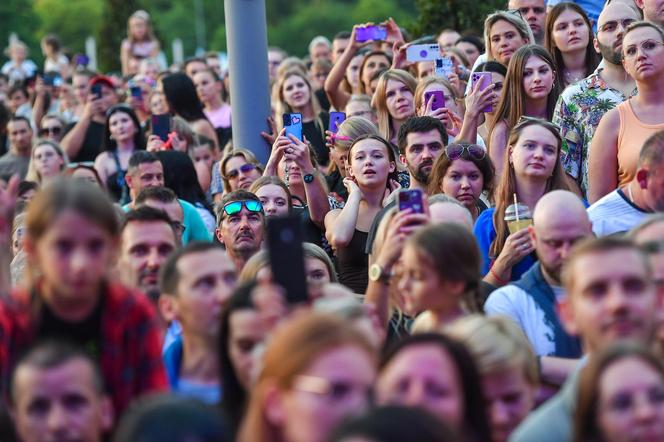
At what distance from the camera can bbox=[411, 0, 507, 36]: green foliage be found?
13.6 metres

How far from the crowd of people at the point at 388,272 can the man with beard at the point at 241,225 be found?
0.05ft

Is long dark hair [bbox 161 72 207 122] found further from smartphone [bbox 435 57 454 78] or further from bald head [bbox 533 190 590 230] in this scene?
bald head [bbox 533 190 590 230]

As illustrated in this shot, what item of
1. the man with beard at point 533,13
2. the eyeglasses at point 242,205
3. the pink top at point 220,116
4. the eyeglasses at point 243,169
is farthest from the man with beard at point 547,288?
the pink top at point 220,116

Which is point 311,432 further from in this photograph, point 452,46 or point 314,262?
point 452,46

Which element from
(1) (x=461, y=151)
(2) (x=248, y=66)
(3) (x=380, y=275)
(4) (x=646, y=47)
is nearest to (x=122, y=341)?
(3) (x=380, y=275)

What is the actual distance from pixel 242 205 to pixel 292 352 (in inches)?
158

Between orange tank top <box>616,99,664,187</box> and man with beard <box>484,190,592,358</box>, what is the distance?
1.37m

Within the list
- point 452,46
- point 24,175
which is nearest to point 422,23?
point 452,46

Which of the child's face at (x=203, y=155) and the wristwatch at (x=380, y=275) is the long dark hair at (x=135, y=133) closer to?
the child's face at (x=203, y=155)

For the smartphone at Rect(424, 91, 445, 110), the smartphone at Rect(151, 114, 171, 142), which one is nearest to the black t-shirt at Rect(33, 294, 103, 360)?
the smartphone at Rect(424, 91, 445, 110)

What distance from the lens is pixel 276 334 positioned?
13.4 feet

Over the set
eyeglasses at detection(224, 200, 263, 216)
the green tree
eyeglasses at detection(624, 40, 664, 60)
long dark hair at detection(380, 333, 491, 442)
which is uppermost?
the green tree

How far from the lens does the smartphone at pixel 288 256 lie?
173 inches

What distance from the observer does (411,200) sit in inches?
237
